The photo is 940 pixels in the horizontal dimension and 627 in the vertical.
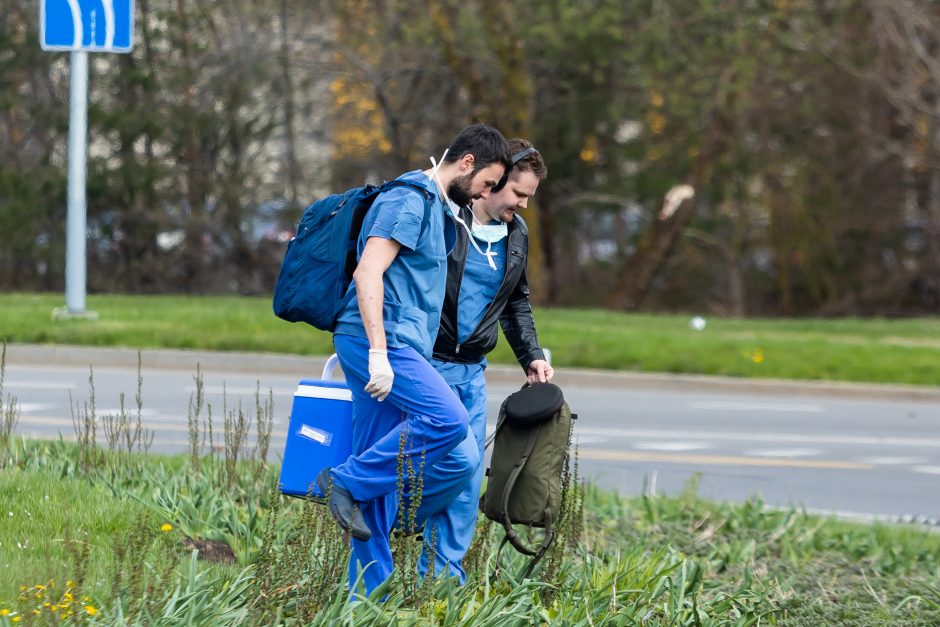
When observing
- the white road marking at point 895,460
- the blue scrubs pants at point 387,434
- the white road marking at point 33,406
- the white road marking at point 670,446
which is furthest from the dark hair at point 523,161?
the white road marking at point 33,406

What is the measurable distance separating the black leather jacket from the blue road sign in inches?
432

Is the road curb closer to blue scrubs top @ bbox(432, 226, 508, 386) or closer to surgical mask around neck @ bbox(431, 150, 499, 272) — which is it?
blue scrubs top @ bbox(432, 226, 508, 386)

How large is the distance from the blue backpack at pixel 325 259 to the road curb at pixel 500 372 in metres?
9.75

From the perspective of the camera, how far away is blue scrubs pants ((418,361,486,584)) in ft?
15.7

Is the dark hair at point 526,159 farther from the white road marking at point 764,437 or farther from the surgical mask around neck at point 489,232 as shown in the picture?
the white road marking at point 764,437

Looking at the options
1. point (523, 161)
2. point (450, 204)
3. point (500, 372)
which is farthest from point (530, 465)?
Result: point (500, 372)

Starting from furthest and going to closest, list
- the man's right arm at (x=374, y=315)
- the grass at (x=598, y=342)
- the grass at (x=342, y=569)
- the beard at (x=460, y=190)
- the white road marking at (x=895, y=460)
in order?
1. the grass at (x=598, y=342)
2. the white road marking at (x=895, y=460)
3. the beard at (x=460, y=190)
4. the man's right arm at (x=374, y=315)
5. the grass at (x=342, y=569)

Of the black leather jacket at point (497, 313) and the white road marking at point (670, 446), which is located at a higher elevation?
the black leather jacket at point (497, 313)

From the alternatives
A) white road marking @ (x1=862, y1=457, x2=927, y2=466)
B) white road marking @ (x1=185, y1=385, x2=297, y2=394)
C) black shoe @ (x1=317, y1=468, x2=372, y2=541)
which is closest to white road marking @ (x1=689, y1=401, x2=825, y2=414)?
white road marking @ (x1=862, y1=457, x2=927, y2=466)

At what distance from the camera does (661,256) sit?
84.3 ft

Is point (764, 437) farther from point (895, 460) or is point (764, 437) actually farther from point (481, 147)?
point (481, 147)

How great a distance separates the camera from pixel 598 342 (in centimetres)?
1594

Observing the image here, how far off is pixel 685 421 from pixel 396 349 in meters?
7.84

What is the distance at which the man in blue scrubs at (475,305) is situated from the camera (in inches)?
197
